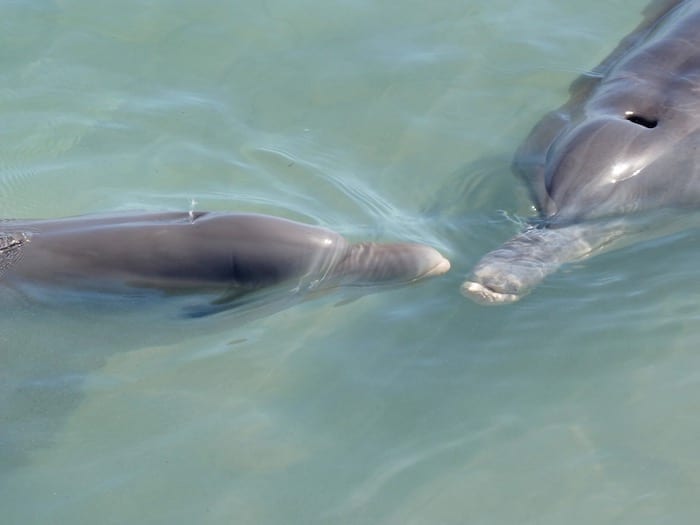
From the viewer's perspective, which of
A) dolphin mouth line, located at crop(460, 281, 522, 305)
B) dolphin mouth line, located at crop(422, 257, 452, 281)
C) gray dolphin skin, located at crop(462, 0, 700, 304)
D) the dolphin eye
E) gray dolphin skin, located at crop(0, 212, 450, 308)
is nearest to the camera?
gray dolphin skin, located at crop(0, 212, 450, 308)

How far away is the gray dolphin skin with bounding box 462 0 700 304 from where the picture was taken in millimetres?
7711

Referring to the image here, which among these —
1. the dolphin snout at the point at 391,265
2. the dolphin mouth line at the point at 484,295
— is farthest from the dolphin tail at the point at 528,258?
the dolphin snout at the point at 391,265

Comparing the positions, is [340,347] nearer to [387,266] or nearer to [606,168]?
[387,266]

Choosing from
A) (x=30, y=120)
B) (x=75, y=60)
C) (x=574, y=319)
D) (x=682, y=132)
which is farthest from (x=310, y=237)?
(x=75, y=60)

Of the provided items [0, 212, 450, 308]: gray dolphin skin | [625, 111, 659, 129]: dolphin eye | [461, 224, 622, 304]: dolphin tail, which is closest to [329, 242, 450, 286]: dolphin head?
[0, 212, 450, 308]: gray dolphin skin

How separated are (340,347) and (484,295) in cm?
102

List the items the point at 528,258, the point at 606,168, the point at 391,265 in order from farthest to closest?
the point at 606,168
the point at 528,258
the point at 391,265

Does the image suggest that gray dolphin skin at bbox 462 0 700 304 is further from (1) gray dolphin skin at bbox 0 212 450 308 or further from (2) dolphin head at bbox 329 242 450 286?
(1) gray dolphin skin at bbox 0 212 450 308

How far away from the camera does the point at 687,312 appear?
24.1 ft

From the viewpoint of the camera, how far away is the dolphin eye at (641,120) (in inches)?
341

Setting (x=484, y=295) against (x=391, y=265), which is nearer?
(x=484, y=295)

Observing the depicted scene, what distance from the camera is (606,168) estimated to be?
8195 millimetres

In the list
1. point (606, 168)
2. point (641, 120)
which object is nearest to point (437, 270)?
point (606, 168)

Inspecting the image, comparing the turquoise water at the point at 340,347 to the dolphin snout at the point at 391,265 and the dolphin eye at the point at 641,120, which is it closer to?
the dolphin snout at the point at 391,265
